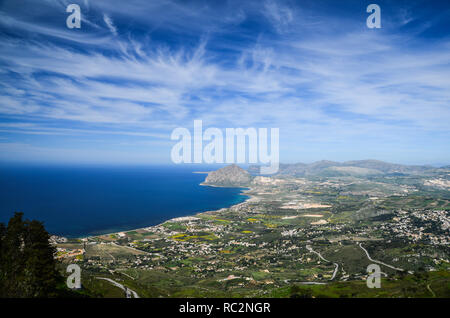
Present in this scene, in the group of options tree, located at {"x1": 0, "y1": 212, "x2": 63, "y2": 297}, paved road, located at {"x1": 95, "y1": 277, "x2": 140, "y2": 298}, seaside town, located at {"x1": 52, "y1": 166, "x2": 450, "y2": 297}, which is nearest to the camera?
tree, located at {"x1": 0, "y1": 212, "x2": 63, "y2": 297}

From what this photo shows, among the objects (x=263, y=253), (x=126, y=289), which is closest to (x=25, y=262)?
(x=126, y=289)

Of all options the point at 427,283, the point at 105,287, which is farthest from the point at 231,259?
→ the point at 427,283

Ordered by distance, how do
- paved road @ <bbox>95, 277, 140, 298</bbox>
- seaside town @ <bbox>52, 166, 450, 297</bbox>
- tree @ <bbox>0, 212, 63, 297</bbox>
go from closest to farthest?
1. tree @ <bbox>0, 212, 63, 297</bbox>
2. paved road @ <bbox>95, 277, 140, 298</bbox>
3. seaside town @ <bbox>52, 166, 450, 297</bbox>

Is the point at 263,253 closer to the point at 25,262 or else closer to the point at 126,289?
the point at 126,289

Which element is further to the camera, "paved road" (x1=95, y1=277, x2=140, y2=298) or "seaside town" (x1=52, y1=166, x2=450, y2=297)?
"seaside town" (x1=52, y1=166, x2=450, y2=297)

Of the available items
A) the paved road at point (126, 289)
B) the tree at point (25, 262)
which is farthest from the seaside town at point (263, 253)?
the tree at point (25, 262)

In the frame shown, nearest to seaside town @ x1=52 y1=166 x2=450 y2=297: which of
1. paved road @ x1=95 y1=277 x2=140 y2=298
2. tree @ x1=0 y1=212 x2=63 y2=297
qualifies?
paved road @ x1=95 y1=277 x2=140 y2=298

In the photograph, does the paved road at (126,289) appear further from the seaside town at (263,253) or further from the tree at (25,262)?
the tree at (25,262)

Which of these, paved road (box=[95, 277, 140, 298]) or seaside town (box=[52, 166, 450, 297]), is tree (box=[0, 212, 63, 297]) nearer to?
paved road (box=[95, 277, 140, 298])

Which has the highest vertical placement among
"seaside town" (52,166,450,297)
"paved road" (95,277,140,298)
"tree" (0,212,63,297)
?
"tree" (0,212,63,297)
